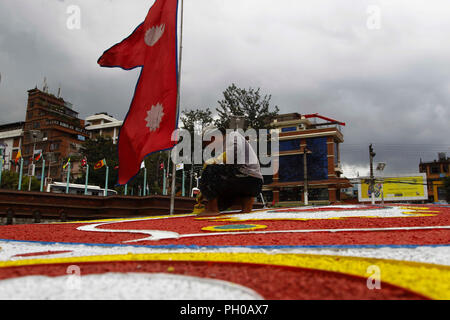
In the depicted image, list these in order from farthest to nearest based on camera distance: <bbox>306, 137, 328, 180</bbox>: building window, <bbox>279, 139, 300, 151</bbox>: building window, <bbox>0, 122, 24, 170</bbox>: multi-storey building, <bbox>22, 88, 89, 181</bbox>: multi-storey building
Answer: <bbox>0, 122, 24, 170</bbox>: multi-storey building, <bbox>22, 88, 89, 181</bbox>: multi-storey building, <bbox>279, 139, 300, 151</bbox>: building window, <bbox>306, 137, 328, 180</bbox>: building window

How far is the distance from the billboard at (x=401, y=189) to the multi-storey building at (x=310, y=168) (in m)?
3.62

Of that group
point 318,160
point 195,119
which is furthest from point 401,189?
point 195,119

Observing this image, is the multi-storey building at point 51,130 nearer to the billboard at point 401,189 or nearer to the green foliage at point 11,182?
the green foliage at point 11,182

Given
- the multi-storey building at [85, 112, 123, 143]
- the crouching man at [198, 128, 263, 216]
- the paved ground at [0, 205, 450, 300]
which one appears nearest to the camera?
the paved ground at [0, 205, 450, 300]

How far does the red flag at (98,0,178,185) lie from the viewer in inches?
394

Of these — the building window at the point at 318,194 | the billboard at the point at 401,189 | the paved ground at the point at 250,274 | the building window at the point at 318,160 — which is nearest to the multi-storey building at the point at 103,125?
the building window at the point at 318,160

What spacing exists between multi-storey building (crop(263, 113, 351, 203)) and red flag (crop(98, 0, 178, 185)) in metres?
32.2

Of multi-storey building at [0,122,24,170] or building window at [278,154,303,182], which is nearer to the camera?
building window at [278,154,303,182]

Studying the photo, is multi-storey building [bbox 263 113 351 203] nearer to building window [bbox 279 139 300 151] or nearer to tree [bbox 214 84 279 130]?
building window [bbox 279 139 300 151]

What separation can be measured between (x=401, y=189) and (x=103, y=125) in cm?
5099

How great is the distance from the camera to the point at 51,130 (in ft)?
180

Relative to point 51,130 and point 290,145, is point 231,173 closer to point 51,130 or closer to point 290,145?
point 290,145

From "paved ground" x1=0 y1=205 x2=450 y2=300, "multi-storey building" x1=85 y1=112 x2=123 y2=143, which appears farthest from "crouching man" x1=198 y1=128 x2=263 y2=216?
"multi-storey building" x1=85 y1=112 x2=123 y2=143

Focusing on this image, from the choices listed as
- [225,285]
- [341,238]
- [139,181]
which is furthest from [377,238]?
[139,181]
